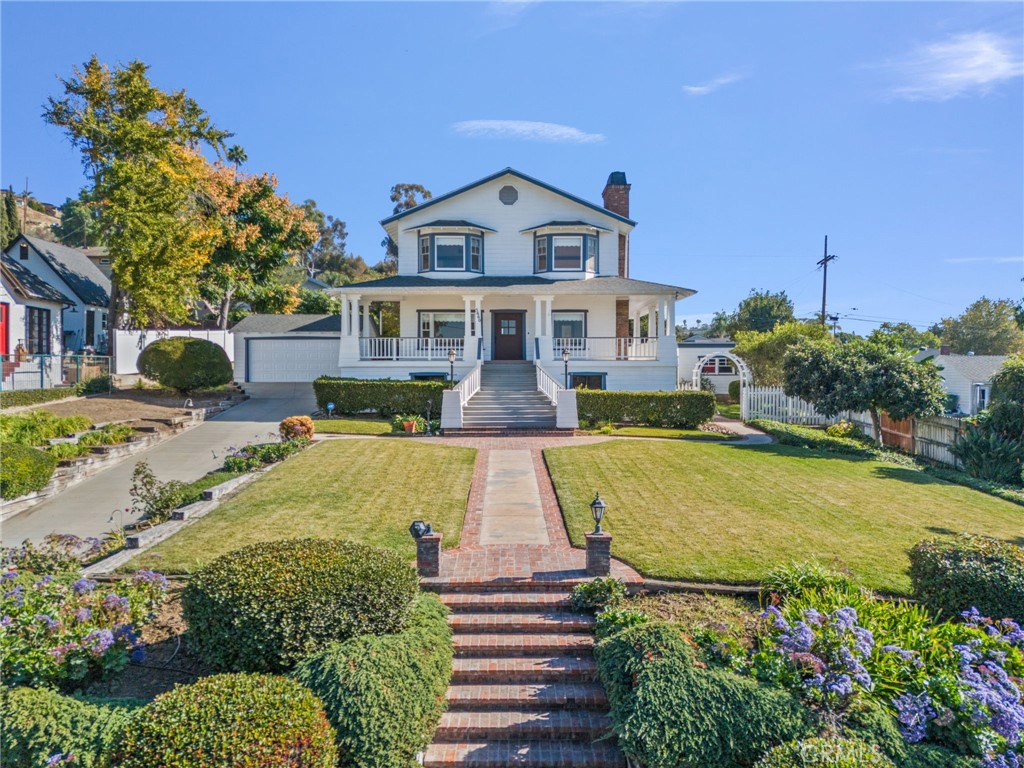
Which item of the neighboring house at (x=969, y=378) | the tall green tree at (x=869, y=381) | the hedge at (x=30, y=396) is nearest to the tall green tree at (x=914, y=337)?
the neighboring house at (x=969, y=378)

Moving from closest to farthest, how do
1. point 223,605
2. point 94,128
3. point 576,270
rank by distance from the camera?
point 223,605 < point 94,128 < point 576,270

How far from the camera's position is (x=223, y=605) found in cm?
507

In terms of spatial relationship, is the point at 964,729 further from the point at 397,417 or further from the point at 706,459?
the point at 397,417

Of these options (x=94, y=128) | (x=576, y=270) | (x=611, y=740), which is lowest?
(x=611, y=740)

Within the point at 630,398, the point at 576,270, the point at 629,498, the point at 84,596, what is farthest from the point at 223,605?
the point at 576,270

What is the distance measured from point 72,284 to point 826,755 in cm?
3604

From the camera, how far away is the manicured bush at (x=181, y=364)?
21.8m

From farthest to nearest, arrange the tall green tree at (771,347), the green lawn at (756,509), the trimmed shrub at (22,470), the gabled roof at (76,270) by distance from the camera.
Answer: the gabled roof at (76,270)
the tall green tree at (771,347)
the trimmed shrub at (22,470)
the green lawn at (756,509)

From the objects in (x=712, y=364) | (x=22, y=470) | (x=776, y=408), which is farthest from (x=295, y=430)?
→ (x=712, y=364)

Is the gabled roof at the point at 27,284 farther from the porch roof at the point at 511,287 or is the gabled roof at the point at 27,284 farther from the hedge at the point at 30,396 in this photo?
the porch roof at the point at 511,287

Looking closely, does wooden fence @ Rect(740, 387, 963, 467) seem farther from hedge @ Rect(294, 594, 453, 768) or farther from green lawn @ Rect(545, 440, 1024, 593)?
hedge @ Rect(294, 594, 453, 768)

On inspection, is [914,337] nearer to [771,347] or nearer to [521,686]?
[771,347]

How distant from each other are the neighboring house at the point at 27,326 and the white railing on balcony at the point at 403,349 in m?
10.7

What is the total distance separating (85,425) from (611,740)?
15788 millimetres
